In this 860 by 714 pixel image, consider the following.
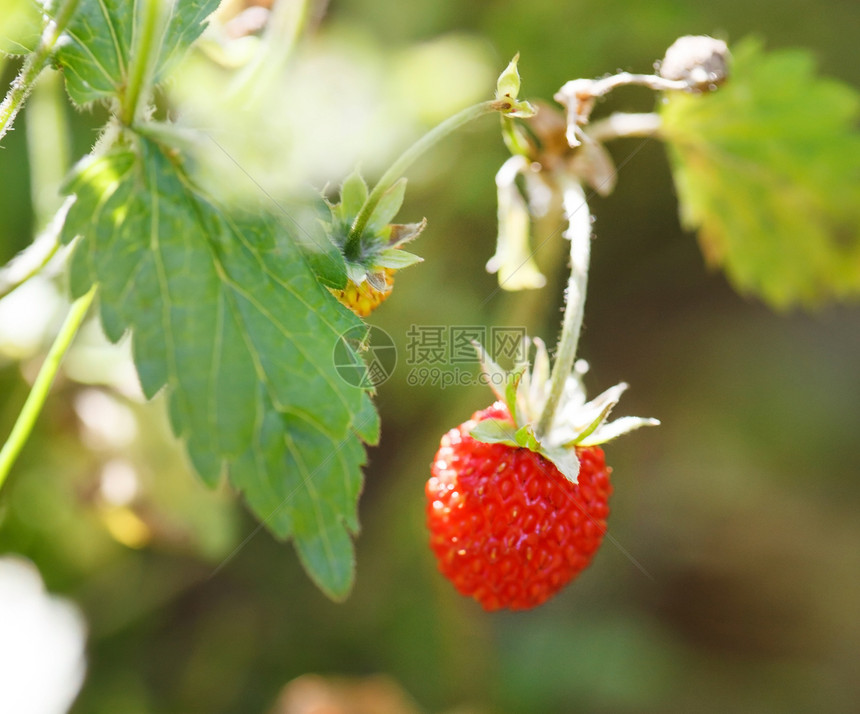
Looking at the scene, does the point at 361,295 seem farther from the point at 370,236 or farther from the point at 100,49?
the point at 100,49

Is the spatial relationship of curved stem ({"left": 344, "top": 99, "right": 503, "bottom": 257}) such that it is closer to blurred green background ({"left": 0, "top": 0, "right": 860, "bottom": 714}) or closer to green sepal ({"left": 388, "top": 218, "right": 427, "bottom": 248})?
green sepal ({"left": 388, "top": 218, "right": 427, "bottom": 248})

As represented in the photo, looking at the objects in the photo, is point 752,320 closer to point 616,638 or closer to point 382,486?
point 616,638

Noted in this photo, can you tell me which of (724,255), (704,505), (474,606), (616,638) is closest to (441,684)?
(474,606)

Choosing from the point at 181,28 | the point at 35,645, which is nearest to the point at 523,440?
the point at 181,28

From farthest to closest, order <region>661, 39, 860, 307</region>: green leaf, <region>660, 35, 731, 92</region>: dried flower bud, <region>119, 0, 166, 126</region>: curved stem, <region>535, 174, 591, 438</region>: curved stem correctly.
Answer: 1. <region>661, 39, 860, 307</region>: green leaf
2. <region>660, 35, 731, 92</region>: dried flower bud
3. <region>535, 174, 591, 438</region>: curved stem
4. <region>119, 0, 166, 126</region>: curved stem

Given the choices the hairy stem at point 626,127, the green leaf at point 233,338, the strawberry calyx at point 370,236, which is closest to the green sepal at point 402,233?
the strawberry calyx at point 370,236

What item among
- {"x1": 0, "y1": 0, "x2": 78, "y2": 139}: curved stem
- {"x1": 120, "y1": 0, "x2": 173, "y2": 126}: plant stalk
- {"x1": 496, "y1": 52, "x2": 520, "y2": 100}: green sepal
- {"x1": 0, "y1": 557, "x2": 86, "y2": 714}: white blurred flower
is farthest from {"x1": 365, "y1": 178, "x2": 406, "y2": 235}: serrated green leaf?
{"x1": 0, "y1": 557, "x2": 86, "y2": 714}: white blurred flower
